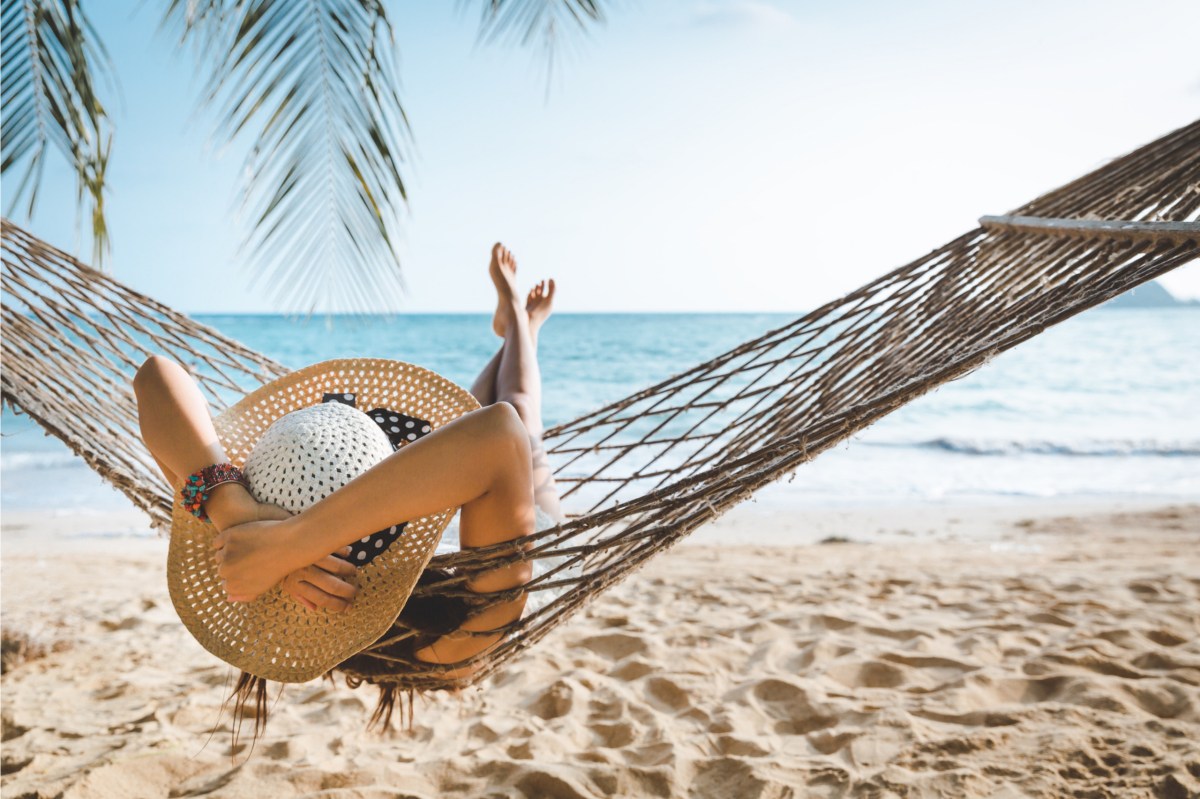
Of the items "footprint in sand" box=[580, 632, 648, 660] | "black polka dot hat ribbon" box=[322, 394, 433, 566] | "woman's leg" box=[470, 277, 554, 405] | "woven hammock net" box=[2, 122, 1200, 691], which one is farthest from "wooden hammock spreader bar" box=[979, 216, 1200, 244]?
"footprint in sand" box=[580, 632, 648, 660]

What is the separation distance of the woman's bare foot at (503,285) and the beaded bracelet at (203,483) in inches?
35.4

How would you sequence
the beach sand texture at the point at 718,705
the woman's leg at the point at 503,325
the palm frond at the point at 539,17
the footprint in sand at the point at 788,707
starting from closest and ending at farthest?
1. the palm frond at the point at 539,17
2. the beach sand texture at the point at 718,705
3. the footprint in sand at the point at 788,707
4. the woman's leg at the point at 503,325

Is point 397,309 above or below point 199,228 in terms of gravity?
below

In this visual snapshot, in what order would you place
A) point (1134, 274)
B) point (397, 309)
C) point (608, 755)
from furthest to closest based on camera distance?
point (608, 755)
point (1134, 274)
point (397, 309)

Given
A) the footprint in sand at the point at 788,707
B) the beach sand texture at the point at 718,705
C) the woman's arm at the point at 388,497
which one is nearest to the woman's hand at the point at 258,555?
the woman's arm at the point at 388,497

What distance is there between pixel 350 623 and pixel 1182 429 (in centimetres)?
823

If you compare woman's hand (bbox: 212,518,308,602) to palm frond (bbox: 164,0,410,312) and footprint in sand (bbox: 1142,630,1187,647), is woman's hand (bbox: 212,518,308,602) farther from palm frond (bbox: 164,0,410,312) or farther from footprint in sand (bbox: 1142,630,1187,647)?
footprint in sand (bbox: 1142,630,1187,647)

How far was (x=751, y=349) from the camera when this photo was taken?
1.76 m

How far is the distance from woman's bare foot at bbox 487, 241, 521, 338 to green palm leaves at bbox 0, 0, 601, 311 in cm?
82

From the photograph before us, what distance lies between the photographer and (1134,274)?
1.12m

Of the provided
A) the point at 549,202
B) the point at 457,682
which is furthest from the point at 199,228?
the point at 549,202

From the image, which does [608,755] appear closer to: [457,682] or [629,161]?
[457,682]

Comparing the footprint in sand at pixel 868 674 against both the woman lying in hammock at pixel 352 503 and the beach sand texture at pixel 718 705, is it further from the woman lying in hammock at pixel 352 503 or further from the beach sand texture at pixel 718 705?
the woman lying in hammock at pixel 352 503

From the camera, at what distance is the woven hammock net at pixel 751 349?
108 cm
